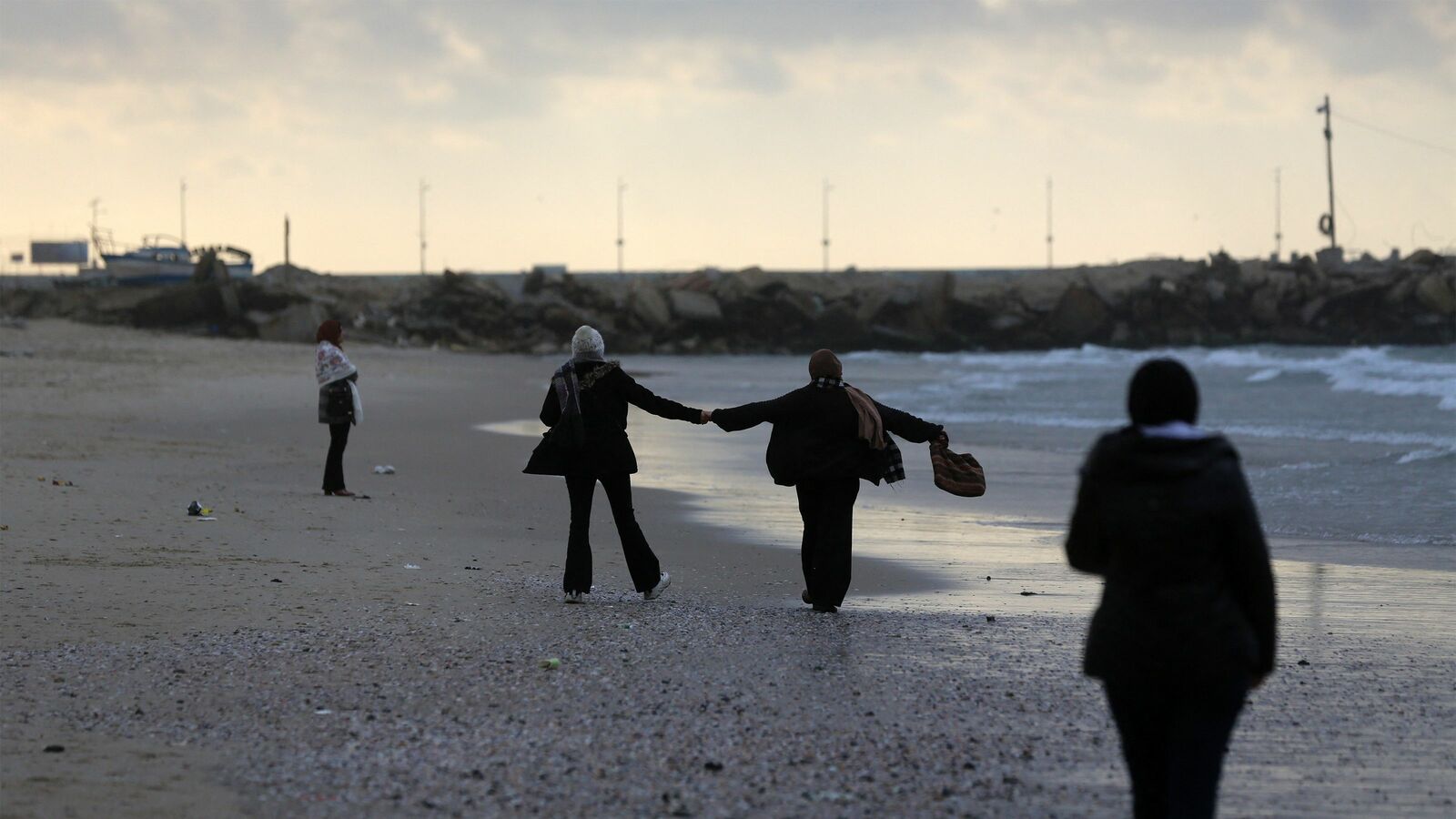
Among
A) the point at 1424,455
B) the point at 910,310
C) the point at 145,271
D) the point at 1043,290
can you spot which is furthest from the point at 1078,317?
the point at 1424,455

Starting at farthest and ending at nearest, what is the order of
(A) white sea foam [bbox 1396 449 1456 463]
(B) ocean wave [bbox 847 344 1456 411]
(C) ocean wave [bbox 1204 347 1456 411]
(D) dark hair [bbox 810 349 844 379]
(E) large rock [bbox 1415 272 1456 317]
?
(E) large rock [bbox 1415 272 1456 317] → (B) ocean wave [bbox 847 344 1456 411] → (C) ocean wave [bbox 1204 347 1456 411] → (A) white sea foam [bbox 1396 449 1456 463] → (D) dark hair [bbox 810 349 844 379]

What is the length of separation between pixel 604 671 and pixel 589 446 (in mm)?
2053

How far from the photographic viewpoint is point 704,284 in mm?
65188

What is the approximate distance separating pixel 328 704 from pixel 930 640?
2927mm

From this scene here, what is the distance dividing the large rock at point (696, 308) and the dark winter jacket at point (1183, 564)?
5586cm

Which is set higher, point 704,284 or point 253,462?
point 704,284

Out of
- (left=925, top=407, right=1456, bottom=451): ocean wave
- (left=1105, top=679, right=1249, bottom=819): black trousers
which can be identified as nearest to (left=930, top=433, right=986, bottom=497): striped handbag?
(left=1105, top=679, right=1249, bottom=819): black trousers

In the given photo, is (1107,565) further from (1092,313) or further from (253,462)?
(1092,313)

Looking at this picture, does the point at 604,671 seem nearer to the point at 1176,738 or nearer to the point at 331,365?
the point at 1176,738

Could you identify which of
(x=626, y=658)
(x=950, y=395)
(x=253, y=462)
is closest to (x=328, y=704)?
(x=626, y=658)

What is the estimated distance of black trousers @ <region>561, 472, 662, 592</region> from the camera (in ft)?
28.4

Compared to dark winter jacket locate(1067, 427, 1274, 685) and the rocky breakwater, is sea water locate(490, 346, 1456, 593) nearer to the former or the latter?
dark winter jacket locate(1067, 427, 1274, 685)

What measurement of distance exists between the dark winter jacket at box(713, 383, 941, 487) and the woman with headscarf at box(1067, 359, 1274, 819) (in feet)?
14.1

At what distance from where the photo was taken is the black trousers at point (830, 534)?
8430 mm
